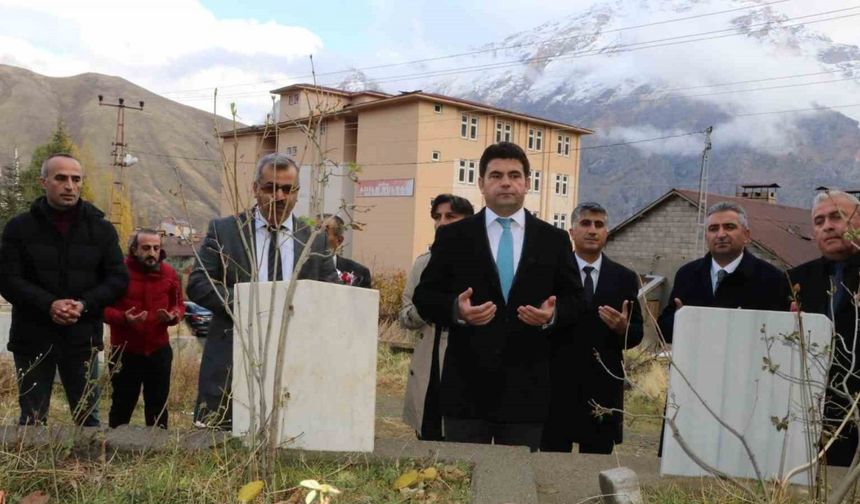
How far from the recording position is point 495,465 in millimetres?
3154

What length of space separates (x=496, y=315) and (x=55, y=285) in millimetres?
2492

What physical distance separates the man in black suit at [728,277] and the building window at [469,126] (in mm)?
39870

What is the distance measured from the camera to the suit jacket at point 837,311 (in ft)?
11.4

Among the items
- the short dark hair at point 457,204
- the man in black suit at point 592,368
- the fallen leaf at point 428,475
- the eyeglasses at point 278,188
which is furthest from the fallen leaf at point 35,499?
the short dark hair at point 457,204

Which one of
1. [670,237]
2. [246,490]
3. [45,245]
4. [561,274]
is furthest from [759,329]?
[670,237]

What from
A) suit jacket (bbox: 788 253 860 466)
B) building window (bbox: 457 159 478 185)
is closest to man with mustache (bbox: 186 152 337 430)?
suit jacket (bbox: 788 253 860 466)

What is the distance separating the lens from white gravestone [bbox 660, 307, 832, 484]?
10.6 ft

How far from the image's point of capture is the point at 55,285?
427 centimetres

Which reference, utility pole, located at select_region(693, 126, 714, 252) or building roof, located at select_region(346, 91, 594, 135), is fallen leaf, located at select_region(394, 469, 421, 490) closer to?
utility pole, located at select_region(693, 126, 714, 252)

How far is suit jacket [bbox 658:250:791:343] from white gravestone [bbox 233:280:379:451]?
1789mm

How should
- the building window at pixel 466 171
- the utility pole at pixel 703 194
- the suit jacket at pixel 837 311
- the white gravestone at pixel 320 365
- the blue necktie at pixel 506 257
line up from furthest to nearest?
the building window at pixel 466 171 → the utility pole at pixel 703 194 → the blue necktie at pixel 506 257 → the suit jacket at pixel 837 311 → the white gravestone at pixel 320 365

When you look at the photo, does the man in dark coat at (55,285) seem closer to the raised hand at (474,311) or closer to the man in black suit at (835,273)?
the raised hand at (474,311)

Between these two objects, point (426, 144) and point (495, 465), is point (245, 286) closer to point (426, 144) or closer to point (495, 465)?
point (495, 465)

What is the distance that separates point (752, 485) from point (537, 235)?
139 centimetres
